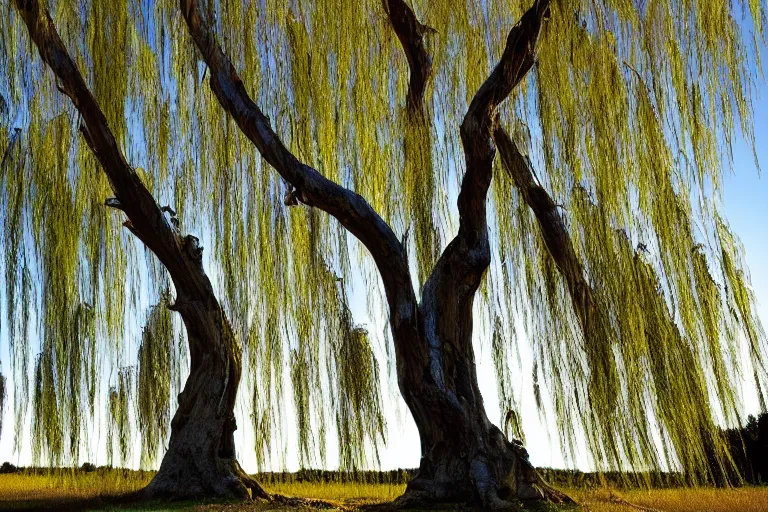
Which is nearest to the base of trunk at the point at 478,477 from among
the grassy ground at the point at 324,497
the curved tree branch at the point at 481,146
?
the grassy ground at the point at 324,497

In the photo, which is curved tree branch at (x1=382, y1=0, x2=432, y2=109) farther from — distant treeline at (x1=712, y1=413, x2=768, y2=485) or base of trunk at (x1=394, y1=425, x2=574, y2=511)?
distant treeline at (x1=712, y1=413, x2=768, y2=485)

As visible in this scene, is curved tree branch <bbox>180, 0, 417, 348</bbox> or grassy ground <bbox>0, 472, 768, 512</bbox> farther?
curved tree branch <bbox>180, 0, 417, 348</bbox>

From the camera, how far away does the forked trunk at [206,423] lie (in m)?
4.79

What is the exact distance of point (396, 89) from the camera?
501 centimetres

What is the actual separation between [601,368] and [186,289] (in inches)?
97.1

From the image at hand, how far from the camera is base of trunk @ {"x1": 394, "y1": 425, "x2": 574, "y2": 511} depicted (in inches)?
160

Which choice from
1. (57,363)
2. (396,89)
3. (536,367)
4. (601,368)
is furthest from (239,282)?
(601,368)

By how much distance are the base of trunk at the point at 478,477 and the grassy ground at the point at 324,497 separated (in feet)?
1.09

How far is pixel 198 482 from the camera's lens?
4.80 meters

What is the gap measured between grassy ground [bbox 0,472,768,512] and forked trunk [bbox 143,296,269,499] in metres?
0.29

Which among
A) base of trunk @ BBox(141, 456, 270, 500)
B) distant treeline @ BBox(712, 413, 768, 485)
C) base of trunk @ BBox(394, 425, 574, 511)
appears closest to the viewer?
base of trunk @ BBox(394, 425, 574, 511)

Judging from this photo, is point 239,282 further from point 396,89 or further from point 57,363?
point 396,89

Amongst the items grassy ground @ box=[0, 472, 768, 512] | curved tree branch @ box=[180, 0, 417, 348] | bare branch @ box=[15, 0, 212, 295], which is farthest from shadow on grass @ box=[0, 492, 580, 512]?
bare branch @ box=[15, 0, 212, 295]

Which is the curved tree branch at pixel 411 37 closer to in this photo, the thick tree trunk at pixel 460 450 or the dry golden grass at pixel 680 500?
the thick tree trunk at pixel 460 450
